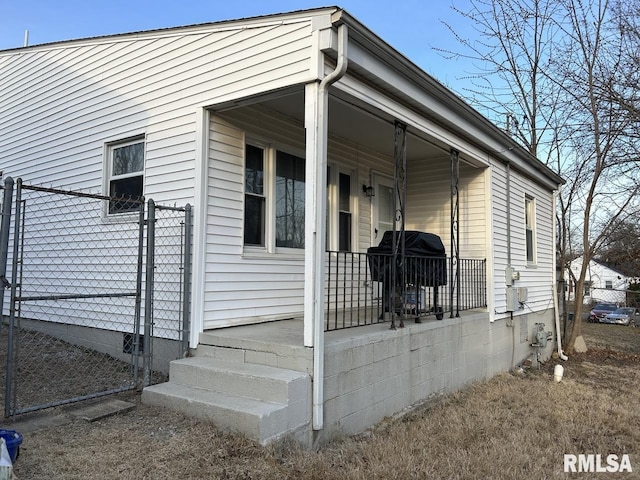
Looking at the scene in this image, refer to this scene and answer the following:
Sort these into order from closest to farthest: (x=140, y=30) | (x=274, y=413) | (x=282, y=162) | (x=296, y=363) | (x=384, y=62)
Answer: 1. (x=274, y=413)
2. (x=296, y=363)
3. (x=384, y=62)
4. (x=140, y=30)
5. (x=282, y=162)

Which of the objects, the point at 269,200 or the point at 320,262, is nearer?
the point at 320,262

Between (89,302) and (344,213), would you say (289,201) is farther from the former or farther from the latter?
(89,302)

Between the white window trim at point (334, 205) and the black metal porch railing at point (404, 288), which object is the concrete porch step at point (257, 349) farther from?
the white window trim at point (334, 205)

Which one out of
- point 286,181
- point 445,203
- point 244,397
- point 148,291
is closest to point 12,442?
point 244,397

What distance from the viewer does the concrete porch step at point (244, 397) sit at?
137 inches

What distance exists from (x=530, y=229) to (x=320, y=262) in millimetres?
7542

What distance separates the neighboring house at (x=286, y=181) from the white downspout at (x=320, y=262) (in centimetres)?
1

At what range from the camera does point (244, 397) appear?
3.82 metres

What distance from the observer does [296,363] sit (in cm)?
395

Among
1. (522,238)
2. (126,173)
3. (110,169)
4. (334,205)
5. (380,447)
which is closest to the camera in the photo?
(380,447)

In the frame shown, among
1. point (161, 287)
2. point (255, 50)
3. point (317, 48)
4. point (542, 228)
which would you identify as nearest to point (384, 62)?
point (317, 48)

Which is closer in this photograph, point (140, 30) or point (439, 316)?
point (140, 30)

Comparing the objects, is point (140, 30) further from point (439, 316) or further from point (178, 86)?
Result: point (439, 316)

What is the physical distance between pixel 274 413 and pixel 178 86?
11.7 feet
